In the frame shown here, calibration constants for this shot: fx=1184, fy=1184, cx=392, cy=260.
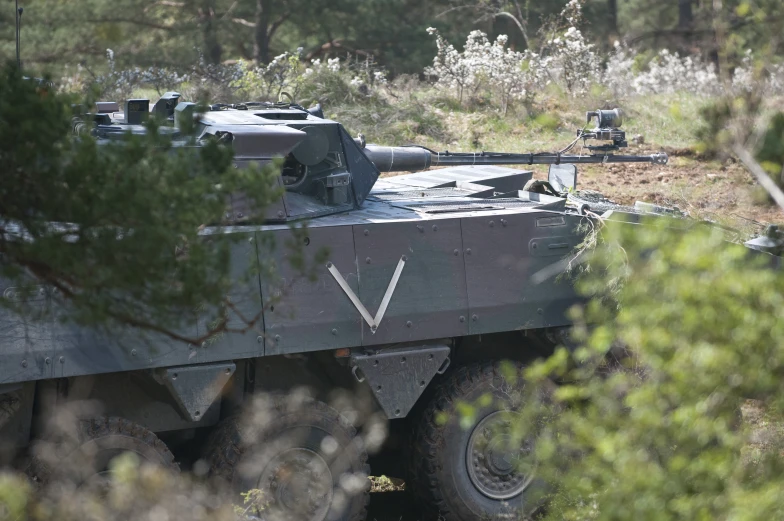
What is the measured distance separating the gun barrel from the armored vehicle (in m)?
0.79

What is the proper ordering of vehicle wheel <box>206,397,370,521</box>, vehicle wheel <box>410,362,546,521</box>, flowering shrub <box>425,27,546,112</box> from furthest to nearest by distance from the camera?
flowering shrub <box>425,27,546,112</box> < vehicle wheel <box>410,362,546,521</box> < vehicle wheel <box>206,397,370,521</box>

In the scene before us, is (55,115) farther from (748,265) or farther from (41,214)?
(748,265)

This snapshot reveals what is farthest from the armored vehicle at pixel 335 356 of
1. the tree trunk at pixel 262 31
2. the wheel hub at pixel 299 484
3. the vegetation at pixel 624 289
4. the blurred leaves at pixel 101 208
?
the tree trunk at pixel 262 31

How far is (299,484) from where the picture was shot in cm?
725

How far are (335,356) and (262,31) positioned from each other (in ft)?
60.1

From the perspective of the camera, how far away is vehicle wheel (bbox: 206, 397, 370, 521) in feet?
23.4

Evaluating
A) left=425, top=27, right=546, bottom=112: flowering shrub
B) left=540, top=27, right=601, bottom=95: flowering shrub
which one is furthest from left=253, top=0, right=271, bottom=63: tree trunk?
left=540, top=27, right=601, bottom=95: flowering shrub

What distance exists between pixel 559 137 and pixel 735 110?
12969 mm

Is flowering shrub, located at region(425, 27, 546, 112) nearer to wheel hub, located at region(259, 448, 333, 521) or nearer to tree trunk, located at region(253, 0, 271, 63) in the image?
tree trunk, located at region(253, 0, 271, 63)

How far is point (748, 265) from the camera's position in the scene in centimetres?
391

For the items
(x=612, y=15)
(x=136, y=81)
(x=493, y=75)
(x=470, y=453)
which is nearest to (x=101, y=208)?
(x=470, y=453)

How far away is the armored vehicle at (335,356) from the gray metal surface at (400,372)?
0.5 inches

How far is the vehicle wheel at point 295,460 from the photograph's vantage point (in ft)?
23.4

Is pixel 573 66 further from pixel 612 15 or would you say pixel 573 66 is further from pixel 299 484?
pixel 299 484
